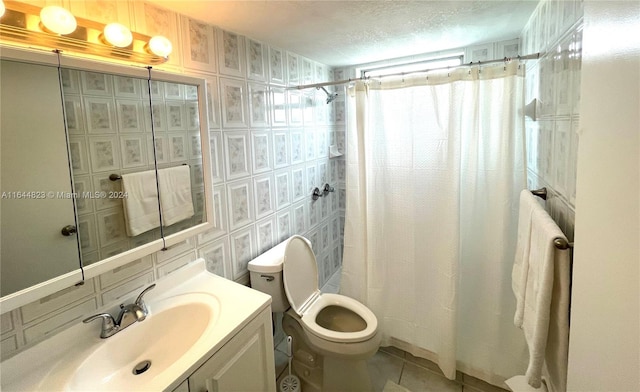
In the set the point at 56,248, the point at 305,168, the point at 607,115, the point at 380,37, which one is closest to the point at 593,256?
the point at 607,115

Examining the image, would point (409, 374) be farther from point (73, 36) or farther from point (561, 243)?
point (73, 36)

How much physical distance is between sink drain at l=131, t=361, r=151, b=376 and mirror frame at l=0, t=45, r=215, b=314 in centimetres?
39

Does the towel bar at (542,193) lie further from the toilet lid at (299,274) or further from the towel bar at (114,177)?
the towel bar at (114,177)

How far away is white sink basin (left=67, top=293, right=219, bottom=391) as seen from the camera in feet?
3.25

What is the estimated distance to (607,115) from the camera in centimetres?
44

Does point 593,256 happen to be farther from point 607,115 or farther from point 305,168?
point 305,168

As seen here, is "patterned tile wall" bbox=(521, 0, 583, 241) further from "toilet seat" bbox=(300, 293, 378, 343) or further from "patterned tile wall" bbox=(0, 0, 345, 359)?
"patterned tile wall" bbox=(0, 0, 345, 359)

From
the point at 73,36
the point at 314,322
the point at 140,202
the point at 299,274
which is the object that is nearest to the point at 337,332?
the point at 314,322

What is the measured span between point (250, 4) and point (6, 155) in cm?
105

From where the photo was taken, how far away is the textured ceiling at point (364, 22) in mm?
1326

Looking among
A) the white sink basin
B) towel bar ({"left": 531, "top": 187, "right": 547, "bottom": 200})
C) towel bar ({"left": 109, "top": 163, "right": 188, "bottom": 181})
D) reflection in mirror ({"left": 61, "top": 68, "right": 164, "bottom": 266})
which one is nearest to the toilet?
the white sink basin

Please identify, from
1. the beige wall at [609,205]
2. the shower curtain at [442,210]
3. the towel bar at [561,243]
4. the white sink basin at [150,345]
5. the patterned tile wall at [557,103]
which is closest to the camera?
the beige wall at [609,205]

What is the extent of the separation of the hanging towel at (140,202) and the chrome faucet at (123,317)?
26 cm

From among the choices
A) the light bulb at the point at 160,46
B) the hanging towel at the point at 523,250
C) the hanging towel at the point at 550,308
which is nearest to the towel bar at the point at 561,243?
the hanging towel at the point at 550,308
